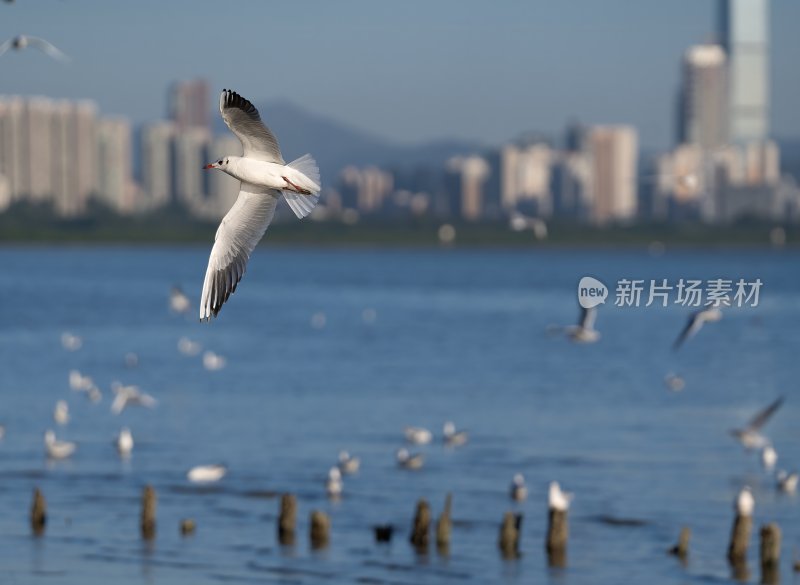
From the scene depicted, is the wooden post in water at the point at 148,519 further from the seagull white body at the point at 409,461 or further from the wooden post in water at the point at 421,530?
the seagull white body at the point at 409,461

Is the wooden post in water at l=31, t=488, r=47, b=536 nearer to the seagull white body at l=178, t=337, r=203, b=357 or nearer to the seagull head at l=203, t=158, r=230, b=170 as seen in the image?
the seagull head at l=203, t=158, r=230, b=170

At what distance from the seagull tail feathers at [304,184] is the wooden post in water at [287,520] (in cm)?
1557

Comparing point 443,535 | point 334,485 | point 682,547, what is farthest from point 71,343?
point 682,547

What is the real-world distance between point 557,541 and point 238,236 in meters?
15.5

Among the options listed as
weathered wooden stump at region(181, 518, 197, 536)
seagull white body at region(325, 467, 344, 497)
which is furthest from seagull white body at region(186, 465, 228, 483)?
weathered wooden stump at region(181, 518, 197, 536)

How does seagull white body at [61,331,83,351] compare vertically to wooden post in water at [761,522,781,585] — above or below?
above

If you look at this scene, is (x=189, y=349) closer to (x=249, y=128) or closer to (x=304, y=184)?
(x=304, y=184)

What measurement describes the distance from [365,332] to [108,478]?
51371mm

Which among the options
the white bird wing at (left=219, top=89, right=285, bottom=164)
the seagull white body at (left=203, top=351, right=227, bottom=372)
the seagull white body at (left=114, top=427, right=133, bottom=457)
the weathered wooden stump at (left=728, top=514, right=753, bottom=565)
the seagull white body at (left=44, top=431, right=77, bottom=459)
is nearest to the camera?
the white bird wing at (left=219, top=89, right=285, bottom=164)

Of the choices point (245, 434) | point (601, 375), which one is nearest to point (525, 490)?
point (245, 434)

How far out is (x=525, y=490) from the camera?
108 feet

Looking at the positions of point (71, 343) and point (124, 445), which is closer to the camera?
point (124, 445)

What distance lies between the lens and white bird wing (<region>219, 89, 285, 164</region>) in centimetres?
1203

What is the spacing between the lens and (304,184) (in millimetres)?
12414
